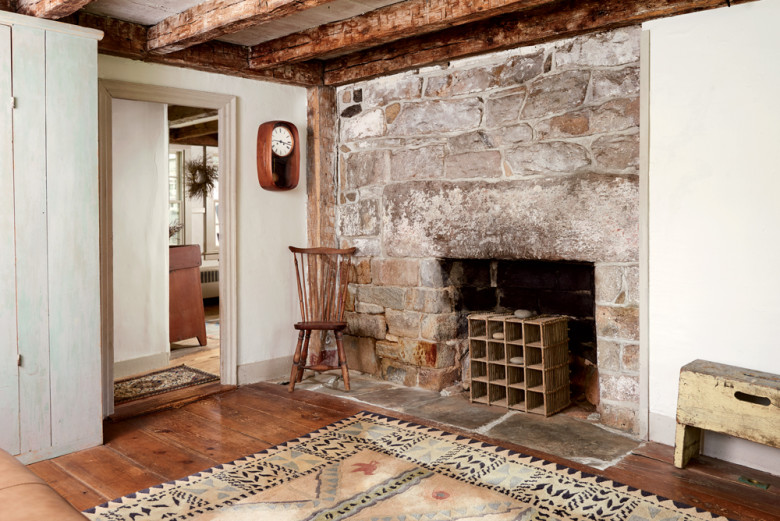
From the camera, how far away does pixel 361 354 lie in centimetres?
466

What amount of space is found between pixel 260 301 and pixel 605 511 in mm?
2855

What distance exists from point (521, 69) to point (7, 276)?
3.01 meters

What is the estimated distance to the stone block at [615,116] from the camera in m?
3.18

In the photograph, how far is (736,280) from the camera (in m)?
2.87

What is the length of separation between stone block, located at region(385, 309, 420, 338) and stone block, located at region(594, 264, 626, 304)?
1.34 m

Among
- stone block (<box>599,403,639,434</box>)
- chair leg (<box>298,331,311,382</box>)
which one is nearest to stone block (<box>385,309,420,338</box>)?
chair leg (<box>298,331,311,382</box>)

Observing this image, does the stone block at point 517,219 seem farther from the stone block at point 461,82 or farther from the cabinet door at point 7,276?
the cabinet door at point 7,276

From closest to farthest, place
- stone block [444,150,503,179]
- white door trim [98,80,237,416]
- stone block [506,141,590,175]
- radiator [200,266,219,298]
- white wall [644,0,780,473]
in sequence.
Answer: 1. white wall [644,0,780,473]
2. stone block [506,141,590,175]
3. white door trim [98,80,237,416]
4. stone block [444,150,503,179]
5. radiator [200,266,219,298]

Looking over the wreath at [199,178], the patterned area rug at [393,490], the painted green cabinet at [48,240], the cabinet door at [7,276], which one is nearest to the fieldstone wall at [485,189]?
the patterned area rug at [393,490]

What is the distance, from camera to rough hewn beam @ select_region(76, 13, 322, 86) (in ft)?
11.6

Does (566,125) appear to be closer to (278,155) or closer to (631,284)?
(631,284)

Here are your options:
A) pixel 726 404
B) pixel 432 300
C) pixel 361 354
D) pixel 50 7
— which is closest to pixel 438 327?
pixel 432 300

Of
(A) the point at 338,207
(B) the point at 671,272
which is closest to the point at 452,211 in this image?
(A) the point at 338,207

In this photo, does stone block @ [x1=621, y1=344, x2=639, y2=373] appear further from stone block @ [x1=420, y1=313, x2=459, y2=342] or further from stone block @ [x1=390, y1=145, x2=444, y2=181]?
stone block @ [x1=390, y1=145, x2=444, y2=181]
